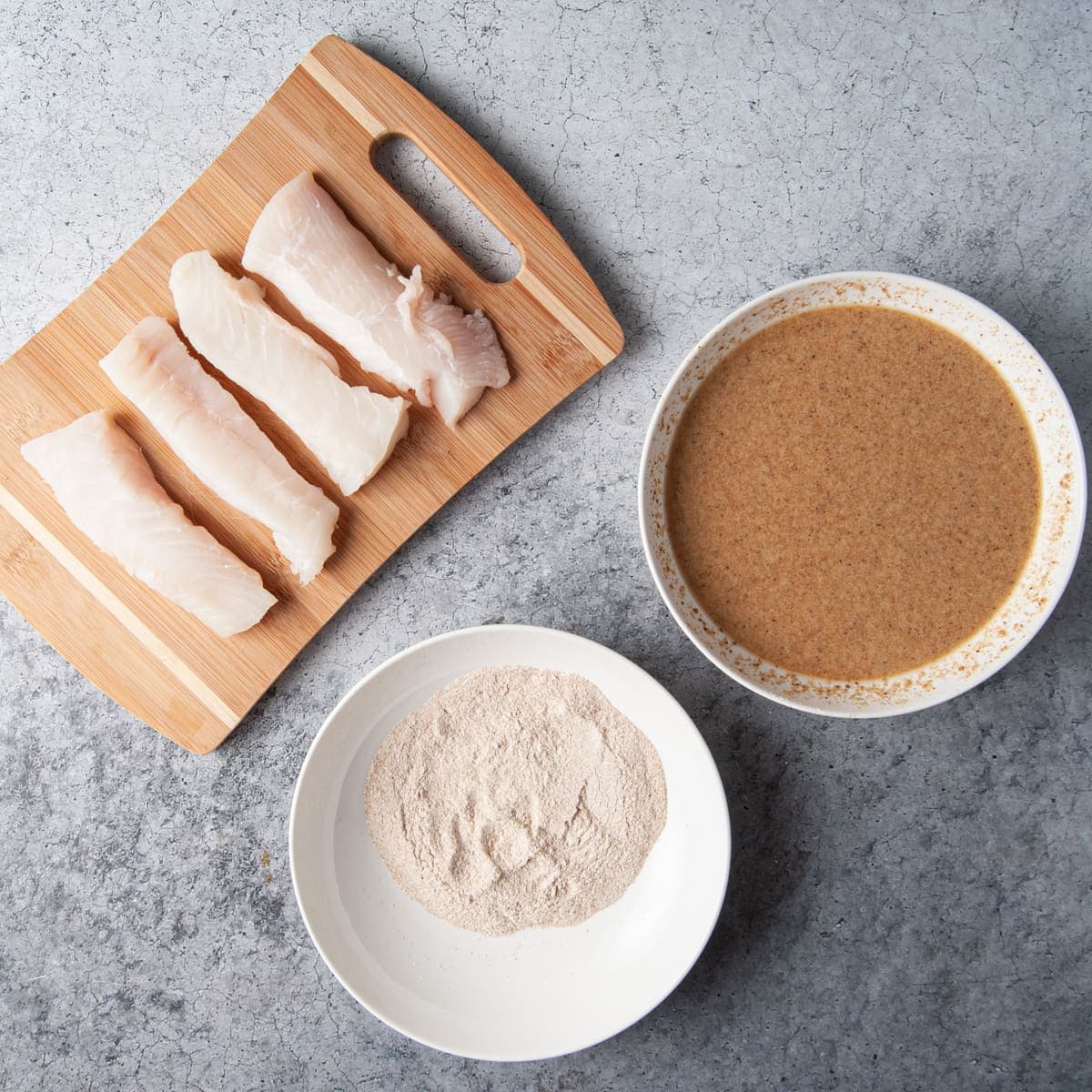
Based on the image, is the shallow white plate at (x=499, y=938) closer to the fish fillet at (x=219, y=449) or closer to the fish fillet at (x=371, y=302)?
the fish fillet at (x=219, y=449)

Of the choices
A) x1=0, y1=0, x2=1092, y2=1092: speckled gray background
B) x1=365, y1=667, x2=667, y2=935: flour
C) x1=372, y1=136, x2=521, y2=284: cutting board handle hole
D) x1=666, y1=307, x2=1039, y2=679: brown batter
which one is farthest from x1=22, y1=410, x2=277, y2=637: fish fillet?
x1=666, y1=307, x2=1039, y2=679: brown batter

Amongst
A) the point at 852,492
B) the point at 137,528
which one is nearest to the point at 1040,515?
the point at 852,492

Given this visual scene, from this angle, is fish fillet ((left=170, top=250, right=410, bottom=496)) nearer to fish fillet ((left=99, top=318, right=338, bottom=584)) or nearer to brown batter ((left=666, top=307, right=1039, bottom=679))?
fish fillet ((left=99, top=318, right=338, bottom=584))

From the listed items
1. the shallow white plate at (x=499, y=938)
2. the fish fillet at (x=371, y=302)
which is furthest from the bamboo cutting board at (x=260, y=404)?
the shallow white plate at (x=499, y=938)

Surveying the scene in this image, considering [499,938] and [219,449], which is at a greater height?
[219,449]

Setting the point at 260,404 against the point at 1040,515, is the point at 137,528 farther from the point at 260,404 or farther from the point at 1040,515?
the point at 1040,515

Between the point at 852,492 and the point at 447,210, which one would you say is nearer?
the point at 852,492

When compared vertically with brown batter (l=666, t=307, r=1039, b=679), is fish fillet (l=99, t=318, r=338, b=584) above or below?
above
